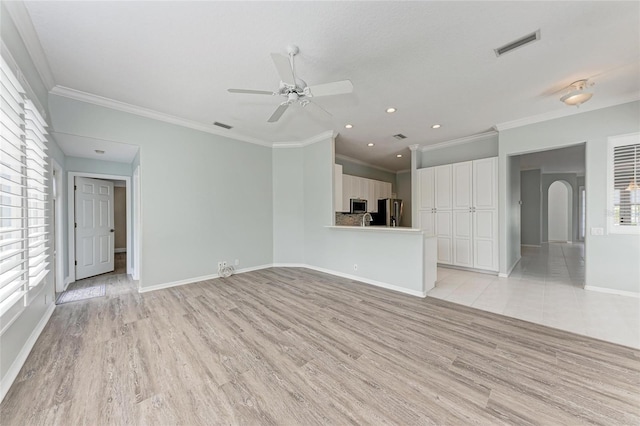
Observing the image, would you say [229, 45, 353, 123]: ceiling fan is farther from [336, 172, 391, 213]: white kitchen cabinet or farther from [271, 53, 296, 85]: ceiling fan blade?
[336, 172, 391, 213]: white kitchen cabinet

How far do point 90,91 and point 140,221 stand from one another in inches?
74.0

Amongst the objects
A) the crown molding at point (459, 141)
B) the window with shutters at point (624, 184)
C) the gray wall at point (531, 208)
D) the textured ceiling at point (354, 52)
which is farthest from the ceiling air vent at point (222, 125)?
the gray wall at point (531, 208)

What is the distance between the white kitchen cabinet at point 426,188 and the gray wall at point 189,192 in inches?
143

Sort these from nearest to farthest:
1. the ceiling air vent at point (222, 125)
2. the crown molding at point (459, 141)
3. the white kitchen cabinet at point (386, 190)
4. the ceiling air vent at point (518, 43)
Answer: the ceiling air vent at point (518, 43) → the ceiling air vent at point (222, 125) → the crown molding at point (459, 141) → the white kitchen cabinet at point (386, 190)

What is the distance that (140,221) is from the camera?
3.69m

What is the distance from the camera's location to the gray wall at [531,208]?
8.49 m

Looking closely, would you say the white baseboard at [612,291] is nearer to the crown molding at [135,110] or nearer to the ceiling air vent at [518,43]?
the ceiling air vent at [518,43]

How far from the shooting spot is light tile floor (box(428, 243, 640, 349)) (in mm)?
2504

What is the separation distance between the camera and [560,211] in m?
9.98

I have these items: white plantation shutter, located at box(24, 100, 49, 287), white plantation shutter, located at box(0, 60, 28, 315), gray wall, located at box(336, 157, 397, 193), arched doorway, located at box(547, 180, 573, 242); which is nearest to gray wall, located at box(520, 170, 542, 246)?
arched doorway, located at box(547, 180, 573, 242)

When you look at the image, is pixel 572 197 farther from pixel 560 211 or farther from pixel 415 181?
pixel 415 181

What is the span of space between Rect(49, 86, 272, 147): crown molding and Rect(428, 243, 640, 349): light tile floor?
4.77m

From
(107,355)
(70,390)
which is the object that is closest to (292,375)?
(70,390)

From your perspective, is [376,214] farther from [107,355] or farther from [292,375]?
[107,355]
